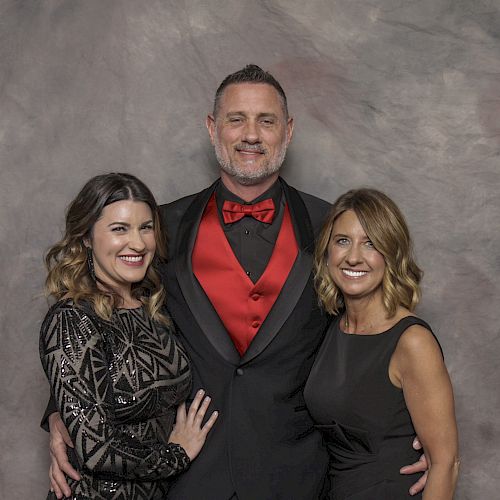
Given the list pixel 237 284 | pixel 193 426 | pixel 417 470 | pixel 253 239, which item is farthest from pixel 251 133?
pixel 417 470

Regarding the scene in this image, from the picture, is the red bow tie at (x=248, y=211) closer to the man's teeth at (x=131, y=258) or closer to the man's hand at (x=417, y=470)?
the man's teeth at (x=131, y=258)

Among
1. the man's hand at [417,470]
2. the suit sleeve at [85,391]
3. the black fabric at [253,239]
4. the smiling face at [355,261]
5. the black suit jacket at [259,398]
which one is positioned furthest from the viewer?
the black fabric at [253,239]

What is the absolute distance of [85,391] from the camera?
2293 mm

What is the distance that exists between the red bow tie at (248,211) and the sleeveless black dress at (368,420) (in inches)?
23.0

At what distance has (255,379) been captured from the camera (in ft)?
8.80

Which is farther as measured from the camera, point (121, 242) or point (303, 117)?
point (303, 117)

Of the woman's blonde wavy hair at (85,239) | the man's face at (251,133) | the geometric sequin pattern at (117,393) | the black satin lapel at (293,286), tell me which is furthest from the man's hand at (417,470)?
the man's face at (251,133)

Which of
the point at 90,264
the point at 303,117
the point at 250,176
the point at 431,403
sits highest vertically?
the point at 303,117

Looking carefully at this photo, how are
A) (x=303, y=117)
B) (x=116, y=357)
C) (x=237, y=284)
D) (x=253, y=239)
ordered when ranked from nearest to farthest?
(x=116, y=357) → (x=237, y=284) → (x=253, y=239) → (x=303, y=117)

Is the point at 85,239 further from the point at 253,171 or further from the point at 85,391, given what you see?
the point at 253,171

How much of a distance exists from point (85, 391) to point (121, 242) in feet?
1.64

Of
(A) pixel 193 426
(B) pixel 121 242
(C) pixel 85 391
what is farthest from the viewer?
(A) pixel 193 426

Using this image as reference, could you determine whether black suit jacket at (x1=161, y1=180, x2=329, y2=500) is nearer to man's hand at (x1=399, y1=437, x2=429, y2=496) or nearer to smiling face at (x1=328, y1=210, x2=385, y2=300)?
smiling face at (x1=328, y1=210, x2=385, y2=300)

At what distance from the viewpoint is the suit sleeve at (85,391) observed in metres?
2.29
